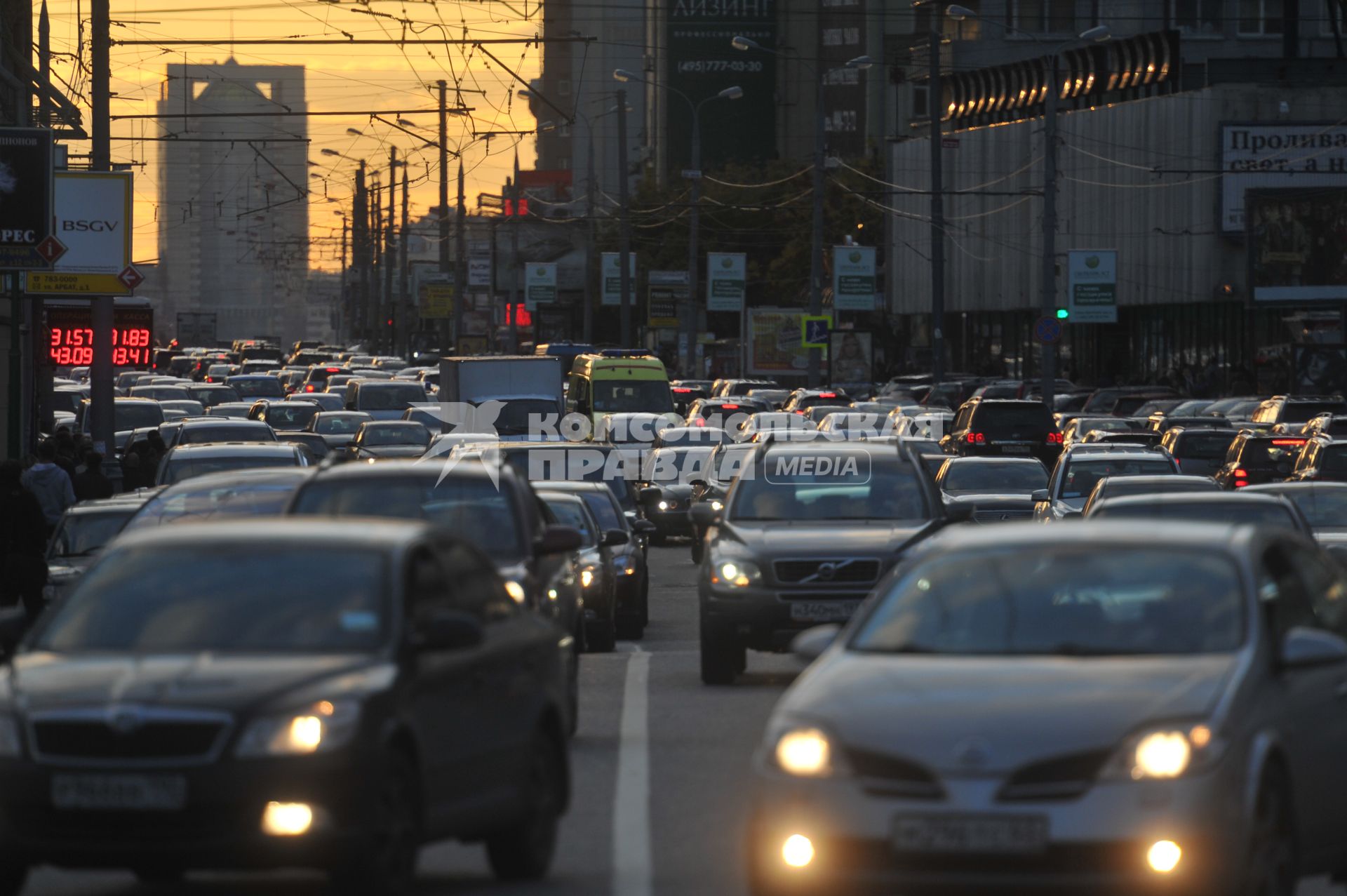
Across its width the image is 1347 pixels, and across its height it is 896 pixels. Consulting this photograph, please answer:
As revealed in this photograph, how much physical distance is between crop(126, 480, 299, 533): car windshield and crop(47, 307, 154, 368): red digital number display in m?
27.4

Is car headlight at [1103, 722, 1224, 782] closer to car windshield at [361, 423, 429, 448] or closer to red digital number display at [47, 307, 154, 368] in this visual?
car windshield at [361, 423, 429, 448]

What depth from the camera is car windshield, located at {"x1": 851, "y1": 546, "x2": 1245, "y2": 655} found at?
7.71 meters

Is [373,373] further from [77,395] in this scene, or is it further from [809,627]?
[809,627]

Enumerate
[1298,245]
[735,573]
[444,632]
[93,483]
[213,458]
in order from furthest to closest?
[1298,245], [93,483], [213,458], [735,573], [444,632]

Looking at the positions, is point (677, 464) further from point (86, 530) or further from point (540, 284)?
point (540, 284)

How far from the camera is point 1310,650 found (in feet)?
24.2

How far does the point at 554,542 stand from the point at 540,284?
8372 cm

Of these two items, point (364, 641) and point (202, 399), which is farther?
point (202, 399)

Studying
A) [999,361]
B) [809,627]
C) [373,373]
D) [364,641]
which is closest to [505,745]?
[364,641]

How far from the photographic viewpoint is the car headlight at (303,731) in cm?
710

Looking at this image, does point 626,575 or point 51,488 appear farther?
point 51,488

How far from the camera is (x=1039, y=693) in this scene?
23.4 ft

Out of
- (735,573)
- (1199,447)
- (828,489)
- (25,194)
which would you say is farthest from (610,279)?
(735,573)

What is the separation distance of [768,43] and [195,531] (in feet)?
476
